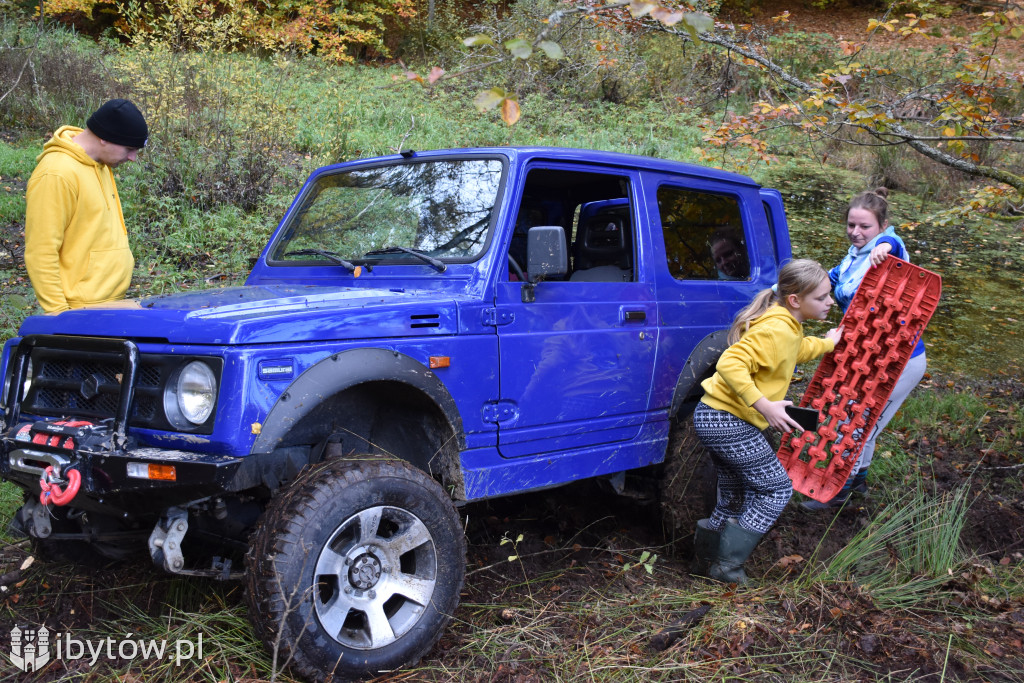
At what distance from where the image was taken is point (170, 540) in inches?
101

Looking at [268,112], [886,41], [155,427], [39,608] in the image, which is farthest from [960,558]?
[886,41]

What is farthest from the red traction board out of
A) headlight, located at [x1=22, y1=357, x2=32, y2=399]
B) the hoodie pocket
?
the hoodie pocket

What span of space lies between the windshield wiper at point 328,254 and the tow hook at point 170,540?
140cm

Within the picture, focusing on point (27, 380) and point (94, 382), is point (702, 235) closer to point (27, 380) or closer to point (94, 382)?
point (94, 382)

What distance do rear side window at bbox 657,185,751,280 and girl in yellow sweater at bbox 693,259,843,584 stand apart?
0.61 metres

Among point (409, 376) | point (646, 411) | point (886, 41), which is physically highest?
point (886, 41)

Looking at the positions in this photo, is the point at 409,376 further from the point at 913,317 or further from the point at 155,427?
the point at 913,317

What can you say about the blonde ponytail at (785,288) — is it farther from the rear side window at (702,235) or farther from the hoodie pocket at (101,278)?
the hoodie pocket at (101,278)

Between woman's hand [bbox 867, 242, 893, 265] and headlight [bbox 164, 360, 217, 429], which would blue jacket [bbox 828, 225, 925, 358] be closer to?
woman's hand [bbox 867, 242, 893, 265]

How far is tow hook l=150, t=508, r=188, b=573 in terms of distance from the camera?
2543 millimetres

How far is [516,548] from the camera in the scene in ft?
12.8

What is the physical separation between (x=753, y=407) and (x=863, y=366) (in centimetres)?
68

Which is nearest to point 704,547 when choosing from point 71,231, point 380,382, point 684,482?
point 684,482

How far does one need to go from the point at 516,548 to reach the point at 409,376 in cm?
142
